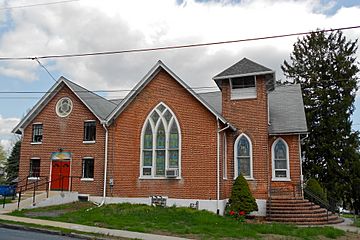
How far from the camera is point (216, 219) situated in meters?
15.9

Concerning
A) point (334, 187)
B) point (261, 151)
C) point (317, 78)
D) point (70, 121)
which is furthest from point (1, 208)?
point (317, 78)

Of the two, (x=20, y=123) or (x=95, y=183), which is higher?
(x=20, y=123)

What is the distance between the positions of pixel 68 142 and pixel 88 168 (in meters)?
2.09

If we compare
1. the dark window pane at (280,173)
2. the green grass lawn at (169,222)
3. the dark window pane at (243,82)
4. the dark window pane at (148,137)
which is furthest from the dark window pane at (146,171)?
the dark window pane at (280,173)

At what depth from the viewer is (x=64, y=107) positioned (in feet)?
74.4

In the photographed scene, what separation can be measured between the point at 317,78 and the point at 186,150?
73.7ft

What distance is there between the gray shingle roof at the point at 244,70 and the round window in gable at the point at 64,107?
29.5ft

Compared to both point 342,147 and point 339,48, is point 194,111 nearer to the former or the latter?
point 342,147

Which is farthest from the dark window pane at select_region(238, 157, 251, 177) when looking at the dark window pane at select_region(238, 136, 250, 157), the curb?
the curb

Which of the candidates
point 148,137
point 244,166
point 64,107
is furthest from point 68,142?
point 244,166

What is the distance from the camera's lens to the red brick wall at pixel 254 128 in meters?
19.2

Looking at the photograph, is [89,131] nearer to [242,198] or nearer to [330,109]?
[242,198]

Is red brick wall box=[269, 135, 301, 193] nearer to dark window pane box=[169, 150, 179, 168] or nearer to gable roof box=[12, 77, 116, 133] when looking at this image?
dark window pane box=[169, 150, 179, 168]

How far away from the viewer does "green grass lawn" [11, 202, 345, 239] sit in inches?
510
